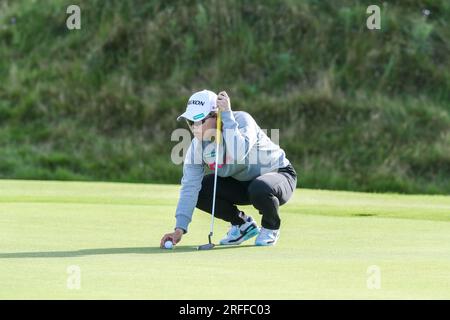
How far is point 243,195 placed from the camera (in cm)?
884

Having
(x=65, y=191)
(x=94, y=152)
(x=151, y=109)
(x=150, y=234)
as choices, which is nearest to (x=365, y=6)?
(x=151, y=109)

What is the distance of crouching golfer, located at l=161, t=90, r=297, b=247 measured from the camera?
8.23m

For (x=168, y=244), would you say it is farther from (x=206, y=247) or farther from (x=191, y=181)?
(x=191, y=181)

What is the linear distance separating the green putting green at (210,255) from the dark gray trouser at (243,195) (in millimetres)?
249

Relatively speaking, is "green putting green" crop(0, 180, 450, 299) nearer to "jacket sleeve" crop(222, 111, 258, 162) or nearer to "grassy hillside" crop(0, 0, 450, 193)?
"jacket sleeve" crop(222, 111, 258, 162)

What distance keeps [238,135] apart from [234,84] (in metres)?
15.7

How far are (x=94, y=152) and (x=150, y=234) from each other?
12781 mm

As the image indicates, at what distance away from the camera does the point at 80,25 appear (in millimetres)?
25766

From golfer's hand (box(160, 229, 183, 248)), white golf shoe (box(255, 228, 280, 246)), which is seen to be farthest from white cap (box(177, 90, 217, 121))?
white golf shoe (box(255, 228, 280, 246))

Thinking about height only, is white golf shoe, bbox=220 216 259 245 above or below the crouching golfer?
below

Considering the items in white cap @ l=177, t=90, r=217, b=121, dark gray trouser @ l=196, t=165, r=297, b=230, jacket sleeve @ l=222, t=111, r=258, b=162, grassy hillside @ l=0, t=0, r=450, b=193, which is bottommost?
grassy hillside @ l=0, t=0, r=450, b=193

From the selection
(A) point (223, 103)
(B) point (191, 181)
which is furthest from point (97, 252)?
(A) point (223, 103)

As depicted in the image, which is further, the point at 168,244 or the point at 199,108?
the point at 168,244

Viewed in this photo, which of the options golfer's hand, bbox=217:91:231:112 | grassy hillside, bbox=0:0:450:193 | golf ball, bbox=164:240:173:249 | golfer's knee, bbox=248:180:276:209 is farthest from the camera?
grassy hillside, bbox=0:0:450:193
